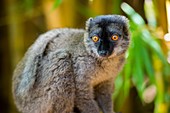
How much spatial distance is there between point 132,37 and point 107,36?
1.02 m

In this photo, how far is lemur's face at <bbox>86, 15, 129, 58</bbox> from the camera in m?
4.39

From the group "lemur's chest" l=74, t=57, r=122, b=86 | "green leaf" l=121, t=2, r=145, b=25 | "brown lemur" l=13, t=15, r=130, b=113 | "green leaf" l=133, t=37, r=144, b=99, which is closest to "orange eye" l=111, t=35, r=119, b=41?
"brown lemur" l=13, t=15, r=130, b=113

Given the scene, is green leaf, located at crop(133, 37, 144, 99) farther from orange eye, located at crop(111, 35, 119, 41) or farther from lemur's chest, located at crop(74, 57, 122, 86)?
orange eye, located at crop(111, 35, 119, 41)

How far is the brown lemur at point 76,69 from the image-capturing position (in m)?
4.48

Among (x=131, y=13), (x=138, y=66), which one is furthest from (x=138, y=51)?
(x=131, y=13)

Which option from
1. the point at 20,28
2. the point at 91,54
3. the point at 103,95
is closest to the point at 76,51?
the point at 91,54

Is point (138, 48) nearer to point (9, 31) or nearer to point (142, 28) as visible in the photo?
point (142, 28)

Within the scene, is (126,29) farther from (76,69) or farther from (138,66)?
(138,66)

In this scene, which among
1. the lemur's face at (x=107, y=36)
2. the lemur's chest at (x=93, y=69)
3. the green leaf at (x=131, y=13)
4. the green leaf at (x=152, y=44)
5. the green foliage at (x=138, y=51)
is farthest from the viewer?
the green leaf at (x=152, y=44)

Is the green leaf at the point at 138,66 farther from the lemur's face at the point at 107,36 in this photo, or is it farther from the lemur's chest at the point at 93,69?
the lemur's face at the point at 107,36

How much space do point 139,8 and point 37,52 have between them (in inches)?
85.8

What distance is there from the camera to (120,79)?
5.99 metres

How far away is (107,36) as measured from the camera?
443 cm

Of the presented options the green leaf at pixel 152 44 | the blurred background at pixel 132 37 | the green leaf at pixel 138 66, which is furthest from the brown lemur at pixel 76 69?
the green leaf at pixel 152 44
